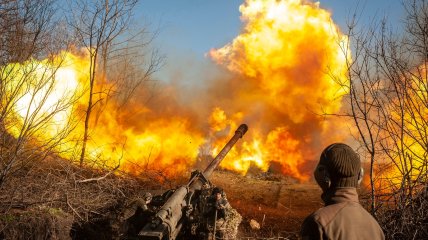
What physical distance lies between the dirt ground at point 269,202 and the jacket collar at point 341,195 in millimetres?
5632

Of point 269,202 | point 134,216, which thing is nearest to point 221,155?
→ point 134,216

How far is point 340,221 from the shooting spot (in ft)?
6.70

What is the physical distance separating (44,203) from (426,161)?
762 centimetres

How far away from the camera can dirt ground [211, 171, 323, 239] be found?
972 cm

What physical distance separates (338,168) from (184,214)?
20.6ft

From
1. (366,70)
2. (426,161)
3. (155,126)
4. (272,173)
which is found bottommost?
(426,161)

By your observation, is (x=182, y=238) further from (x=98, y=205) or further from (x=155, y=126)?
(x=155, y=126)

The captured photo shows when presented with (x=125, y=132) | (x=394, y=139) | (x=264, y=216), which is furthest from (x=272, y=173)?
(x=394, y=139)

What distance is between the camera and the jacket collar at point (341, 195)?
215 centimetres

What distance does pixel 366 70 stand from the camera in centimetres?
691

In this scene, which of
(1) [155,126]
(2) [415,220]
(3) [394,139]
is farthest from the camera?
(1) [155,126]

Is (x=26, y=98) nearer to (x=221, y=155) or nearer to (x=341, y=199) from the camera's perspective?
(x=221, y=155)

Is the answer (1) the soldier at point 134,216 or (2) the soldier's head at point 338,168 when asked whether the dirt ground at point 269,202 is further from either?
(2) the soldier's head at point 338,168

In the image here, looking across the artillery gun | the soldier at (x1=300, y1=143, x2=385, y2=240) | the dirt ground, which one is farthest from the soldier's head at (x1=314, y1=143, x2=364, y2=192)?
the dirt ground
